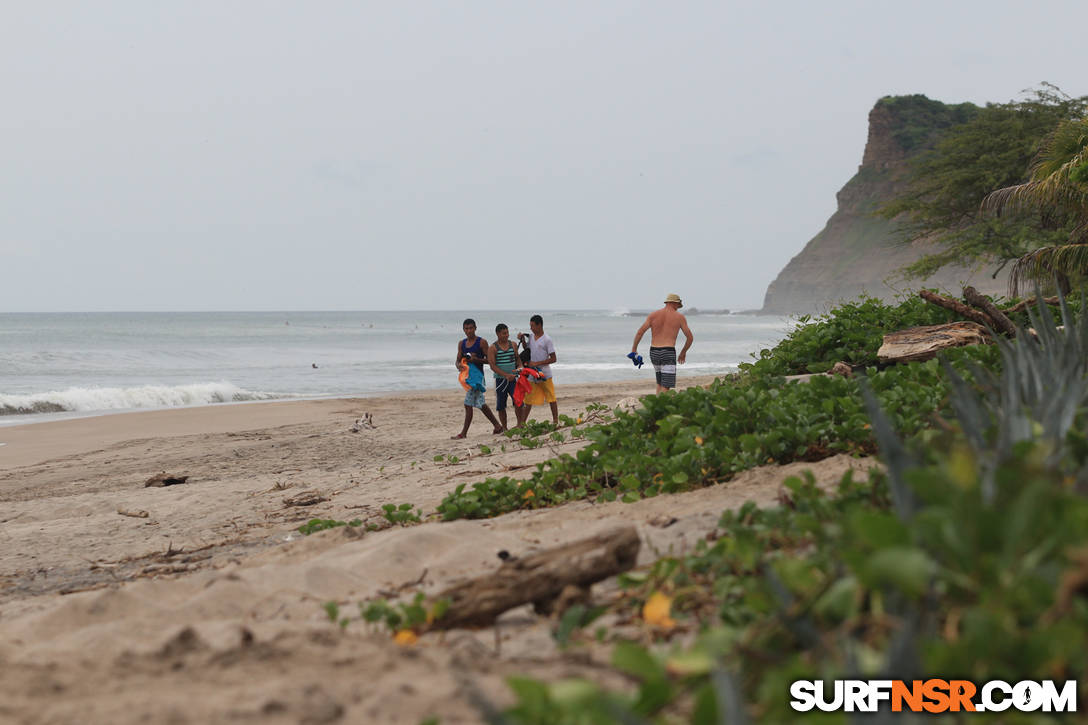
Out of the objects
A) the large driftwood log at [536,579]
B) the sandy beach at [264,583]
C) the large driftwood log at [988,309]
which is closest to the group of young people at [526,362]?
the sandy beach at [264,583]

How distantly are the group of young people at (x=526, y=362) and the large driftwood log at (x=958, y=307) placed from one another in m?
3.09

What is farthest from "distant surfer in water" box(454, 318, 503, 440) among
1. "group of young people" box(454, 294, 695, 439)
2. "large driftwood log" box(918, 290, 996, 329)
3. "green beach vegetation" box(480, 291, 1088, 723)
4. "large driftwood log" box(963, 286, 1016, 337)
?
"green beach vegetation" box(480, 291, 1088, 723)

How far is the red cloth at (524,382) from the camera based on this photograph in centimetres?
1030

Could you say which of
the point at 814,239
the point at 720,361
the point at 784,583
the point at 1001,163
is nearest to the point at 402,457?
the point at 784,583

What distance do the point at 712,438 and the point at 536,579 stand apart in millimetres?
2532

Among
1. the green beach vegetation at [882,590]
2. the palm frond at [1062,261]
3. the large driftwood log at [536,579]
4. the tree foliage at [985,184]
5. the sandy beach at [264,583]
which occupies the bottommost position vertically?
the sandy beach at [264,583]

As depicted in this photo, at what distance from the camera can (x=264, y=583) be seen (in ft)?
10.8

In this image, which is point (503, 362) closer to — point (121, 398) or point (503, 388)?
point (503, 388)

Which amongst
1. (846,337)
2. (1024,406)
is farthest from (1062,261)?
(1024,406)

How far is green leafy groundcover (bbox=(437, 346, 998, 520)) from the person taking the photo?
13.9 ft

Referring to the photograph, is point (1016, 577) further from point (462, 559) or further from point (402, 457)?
point (402, 457)

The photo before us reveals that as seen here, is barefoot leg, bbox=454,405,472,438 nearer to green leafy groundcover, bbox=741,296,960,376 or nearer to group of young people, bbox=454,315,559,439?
group of young people, bbox=454,315,559,439

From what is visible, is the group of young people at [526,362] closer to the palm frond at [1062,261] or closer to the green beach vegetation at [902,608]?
the palm frond at [1062,261]

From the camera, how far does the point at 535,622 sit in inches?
94.0
